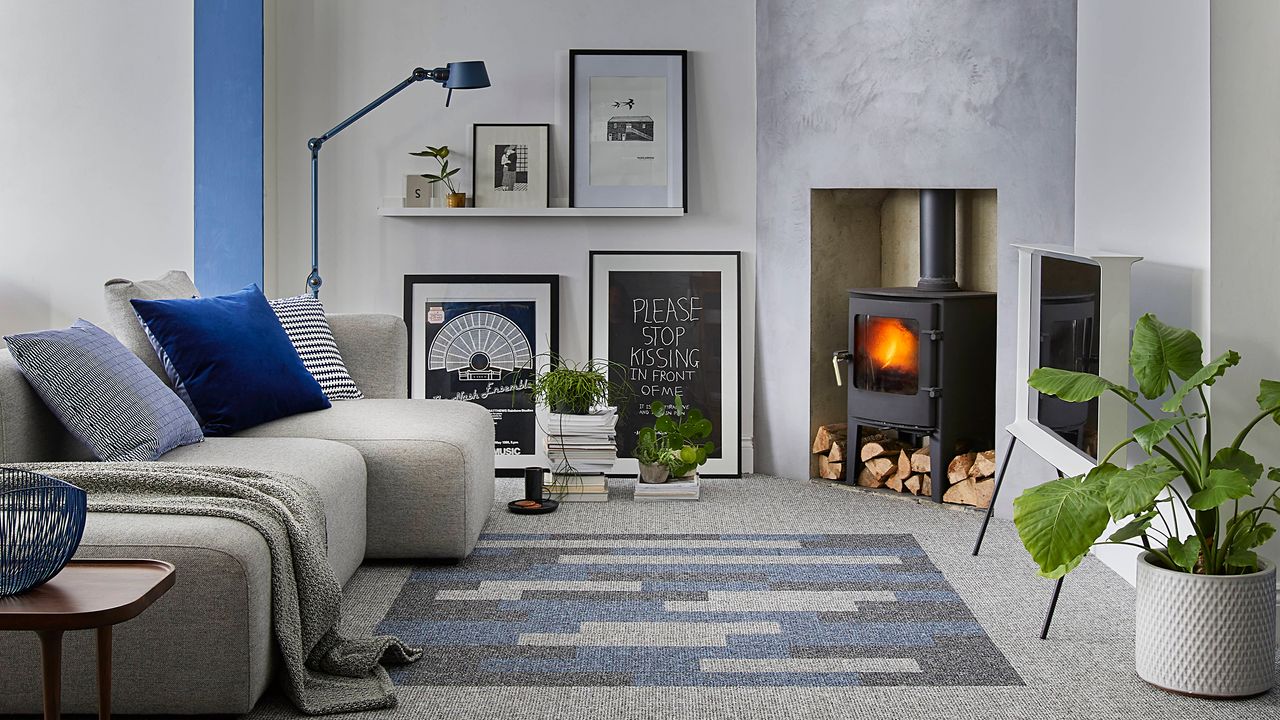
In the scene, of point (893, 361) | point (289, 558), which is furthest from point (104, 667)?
point (893, 361)

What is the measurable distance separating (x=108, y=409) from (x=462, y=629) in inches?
41.7

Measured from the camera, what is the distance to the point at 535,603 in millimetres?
3328

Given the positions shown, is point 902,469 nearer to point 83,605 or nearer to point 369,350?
point 369,350

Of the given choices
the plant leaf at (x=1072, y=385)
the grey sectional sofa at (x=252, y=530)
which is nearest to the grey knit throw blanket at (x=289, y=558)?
the grey sectional sofa at (x=252, y=530)

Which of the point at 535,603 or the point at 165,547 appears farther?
the point at 535,603

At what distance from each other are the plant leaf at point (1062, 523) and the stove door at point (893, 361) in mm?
2075

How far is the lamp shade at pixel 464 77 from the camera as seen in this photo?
15.9 feet

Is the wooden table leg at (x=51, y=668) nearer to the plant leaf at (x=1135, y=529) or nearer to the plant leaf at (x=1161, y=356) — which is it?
the plant leaf at (x=1135, y=529)

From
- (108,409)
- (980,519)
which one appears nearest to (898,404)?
(980,519)

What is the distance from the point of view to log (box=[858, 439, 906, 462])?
494 cm

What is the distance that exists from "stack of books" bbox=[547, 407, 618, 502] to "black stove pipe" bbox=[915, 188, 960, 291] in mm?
1411

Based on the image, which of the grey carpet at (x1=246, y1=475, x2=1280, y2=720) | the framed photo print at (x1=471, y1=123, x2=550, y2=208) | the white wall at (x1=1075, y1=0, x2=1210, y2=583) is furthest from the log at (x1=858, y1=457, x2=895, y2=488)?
the framed photo print at (x1=471, y1=123, x2=550, y2=208)

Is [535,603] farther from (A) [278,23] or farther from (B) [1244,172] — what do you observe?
(A) [278,23]

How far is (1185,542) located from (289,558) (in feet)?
6.46
